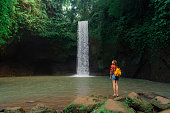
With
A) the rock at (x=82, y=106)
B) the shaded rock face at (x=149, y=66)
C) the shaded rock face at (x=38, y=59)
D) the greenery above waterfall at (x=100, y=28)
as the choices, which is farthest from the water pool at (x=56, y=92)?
the shaded rock face at (x=38, y=59)

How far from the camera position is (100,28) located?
1828cm

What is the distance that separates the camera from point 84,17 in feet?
70.3

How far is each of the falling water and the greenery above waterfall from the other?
723 mm

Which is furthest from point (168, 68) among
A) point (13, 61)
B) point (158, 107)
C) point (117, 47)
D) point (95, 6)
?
point (13, 61)

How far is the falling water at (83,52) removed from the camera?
1869 cm

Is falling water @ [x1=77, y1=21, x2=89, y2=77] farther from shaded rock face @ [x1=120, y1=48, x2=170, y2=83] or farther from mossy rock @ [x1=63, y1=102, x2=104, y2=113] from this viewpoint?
mossy rock @ [x1=63, y1=102, x2=104, y2=113]

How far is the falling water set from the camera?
18.7 metres

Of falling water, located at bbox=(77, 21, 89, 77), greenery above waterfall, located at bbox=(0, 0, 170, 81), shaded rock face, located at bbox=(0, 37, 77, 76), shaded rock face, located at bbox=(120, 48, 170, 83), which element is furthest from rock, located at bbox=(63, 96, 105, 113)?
shaded rock face, located at bbox=(0, 37, 77, 76)

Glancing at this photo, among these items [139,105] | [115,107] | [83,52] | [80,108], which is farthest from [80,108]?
[83,52]

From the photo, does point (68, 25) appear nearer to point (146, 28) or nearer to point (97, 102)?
point (146, 28)

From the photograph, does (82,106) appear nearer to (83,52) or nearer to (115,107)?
(115,107)

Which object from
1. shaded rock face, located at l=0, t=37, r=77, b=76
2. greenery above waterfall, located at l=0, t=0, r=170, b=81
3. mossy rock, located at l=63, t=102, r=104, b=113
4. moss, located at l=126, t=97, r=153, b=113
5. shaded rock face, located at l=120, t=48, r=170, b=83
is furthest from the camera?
shaded rock face, located at l=0, t=37, r=77, b=76

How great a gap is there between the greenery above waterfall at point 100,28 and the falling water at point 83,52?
72 cm

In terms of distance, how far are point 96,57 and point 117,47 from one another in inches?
140
